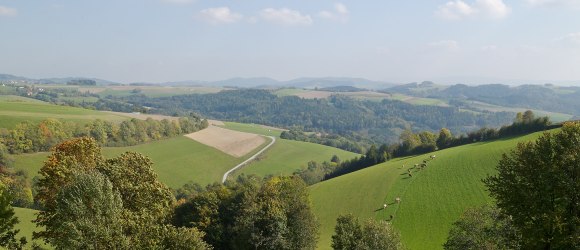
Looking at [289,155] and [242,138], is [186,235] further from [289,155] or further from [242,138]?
[242,138]

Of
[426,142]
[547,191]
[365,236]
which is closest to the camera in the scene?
[547,191]

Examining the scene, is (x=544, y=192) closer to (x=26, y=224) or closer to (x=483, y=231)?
(x=483, y=231)

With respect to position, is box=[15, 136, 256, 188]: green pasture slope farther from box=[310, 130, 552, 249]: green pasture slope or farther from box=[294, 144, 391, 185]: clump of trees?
box=[310, 130, 552, 249]: green pasture slope

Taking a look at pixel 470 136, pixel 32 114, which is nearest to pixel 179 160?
pixel 32 114

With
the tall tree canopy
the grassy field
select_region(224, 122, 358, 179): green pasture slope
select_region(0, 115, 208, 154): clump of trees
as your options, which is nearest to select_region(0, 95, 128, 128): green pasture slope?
select_region(0, 115, 208, 154): clump of trees

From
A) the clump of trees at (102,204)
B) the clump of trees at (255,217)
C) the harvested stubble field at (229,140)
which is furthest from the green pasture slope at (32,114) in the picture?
the clump of trees at (102,204)

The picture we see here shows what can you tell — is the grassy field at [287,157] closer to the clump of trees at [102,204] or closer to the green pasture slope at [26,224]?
the green pasture slope at [26,224]

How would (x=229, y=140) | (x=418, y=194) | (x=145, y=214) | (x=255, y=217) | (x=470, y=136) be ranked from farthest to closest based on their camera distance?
1. (x=229, y=140)
2. (x=470, y=136)
3. (x=418, y=194)
4. (x=255, y=217)
5. (x=145, y=214)

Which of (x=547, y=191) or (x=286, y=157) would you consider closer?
(x=547, y=191)
